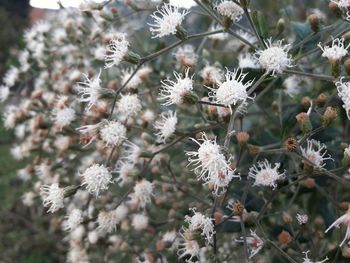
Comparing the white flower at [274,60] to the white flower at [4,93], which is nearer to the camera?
the white flower at [274,60]

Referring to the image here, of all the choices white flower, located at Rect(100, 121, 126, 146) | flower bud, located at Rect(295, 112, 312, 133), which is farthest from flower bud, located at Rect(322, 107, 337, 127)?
white flower, located at Rect(100, 121, 126, 146)

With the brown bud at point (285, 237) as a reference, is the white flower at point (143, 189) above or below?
below

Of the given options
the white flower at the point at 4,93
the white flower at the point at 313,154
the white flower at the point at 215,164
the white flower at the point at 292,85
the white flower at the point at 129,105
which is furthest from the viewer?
the white flower at the point at 4,93

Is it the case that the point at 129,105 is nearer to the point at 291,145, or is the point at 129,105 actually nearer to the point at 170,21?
the point at 170,21

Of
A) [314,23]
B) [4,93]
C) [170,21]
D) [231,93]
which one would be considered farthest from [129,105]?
[4,93]

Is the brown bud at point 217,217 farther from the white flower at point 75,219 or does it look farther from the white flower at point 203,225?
the white flower at point 75,219

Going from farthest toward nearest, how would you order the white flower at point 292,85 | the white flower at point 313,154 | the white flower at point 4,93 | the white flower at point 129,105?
the white flower at point 4,93, the white flower at point 292,85, the white flower at point 129,105, the white flower at point 313,154

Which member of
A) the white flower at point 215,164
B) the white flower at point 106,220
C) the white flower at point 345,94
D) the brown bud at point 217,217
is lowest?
the white flower at point 106,220

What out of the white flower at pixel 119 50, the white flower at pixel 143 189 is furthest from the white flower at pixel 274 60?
the white flower at pixel 143 189
